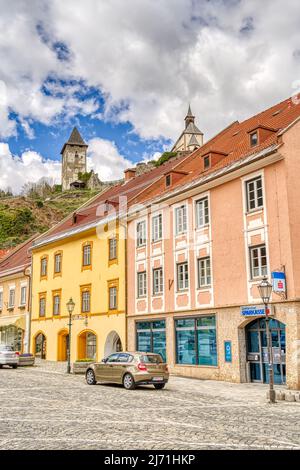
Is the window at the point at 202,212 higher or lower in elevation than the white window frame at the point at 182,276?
higher

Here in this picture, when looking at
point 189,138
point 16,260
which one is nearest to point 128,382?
point 16,260

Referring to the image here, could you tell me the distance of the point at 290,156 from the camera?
22062 mm

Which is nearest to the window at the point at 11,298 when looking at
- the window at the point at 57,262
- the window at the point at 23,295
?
the window at the point at 23,295

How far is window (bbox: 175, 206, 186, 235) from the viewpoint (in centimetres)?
2756

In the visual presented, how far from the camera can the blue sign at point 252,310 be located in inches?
860

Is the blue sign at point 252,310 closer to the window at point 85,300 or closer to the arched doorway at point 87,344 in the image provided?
the arched doorway at point 87,344

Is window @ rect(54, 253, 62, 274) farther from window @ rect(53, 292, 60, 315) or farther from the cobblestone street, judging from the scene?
the cobblestone street

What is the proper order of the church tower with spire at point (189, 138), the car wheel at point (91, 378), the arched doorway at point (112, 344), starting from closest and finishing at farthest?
the car wheel at point (91, 378), the arched doorway at point (112, 344), the church tower with spire at point (189, 138)

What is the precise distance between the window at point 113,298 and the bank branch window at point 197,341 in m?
6.28

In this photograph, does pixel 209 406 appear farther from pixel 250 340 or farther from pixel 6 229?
pixel 6 229

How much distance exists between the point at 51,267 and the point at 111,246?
828 cm

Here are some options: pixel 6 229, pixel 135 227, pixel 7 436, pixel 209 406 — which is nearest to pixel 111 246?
pixel 135 227

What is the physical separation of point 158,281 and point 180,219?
3757 mm

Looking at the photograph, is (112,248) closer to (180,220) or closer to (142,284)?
(142,284)
